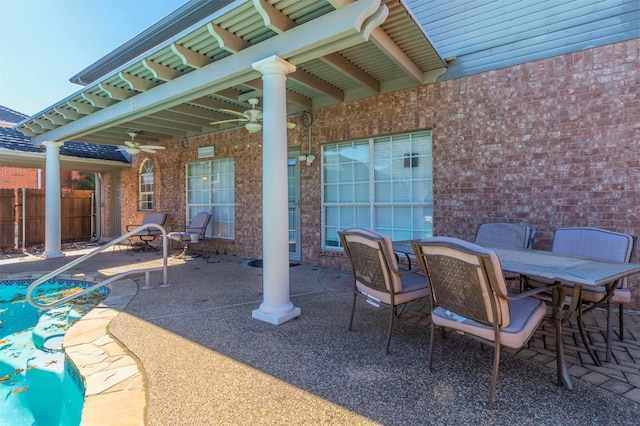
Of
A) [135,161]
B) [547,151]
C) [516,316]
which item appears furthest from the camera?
[135,161]

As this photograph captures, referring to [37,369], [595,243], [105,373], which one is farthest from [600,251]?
[37,369]

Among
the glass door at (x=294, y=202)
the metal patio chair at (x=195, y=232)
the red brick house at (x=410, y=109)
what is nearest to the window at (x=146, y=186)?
the metal patio chair at (x=195, y=232)

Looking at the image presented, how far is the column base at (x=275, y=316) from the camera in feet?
10.6

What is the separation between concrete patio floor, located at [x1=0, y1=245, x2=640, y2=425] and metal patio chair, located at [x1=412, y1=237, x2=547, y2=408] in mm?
304

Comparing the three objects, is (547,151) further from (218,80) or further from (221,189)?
(221,189)

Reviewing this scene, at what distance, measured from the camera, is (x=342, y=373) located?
2.27 metres

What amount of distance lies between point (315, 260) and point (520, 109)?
3.95 m

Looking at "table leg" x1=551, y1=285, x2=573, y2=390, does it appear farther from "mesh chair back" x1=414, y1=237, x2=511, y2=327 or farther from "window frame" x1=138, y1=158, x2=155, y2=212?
"window frame" x1=138, y1=158, x2=155, y2=212

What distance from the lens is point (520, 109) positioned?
4086mm

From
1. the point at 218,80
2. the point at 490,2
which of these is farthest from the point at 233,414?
the point at 490,2

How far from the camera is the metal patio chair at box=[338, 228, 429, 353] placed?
258 centimetres

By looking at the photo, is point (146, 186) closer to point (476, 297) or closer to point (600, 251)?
point (476, 297)

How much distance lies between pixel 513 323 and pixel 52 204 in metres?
9.22

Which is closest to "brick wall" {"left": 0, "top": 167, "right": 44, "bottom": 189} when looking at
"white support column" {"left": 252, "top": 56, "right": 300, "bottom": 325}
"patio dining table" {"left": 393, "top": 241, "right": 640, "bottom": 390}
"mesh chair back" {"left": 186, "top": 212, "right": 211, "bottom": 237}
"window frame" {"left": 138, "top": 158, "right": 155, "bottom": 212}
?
"window frame" {"left": 138, "top": 158, "right": 155, "bottom": 212}
